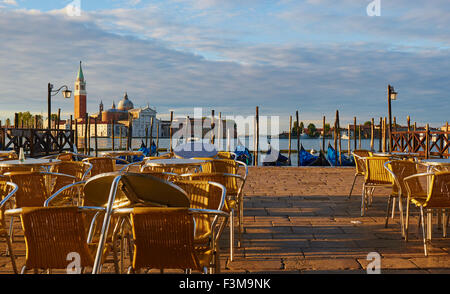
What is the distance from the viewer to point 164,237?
1.67 meters

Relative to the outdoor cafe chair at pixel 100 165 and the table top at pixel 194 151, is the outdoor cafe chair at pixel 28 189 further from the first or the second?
the table top at pixel 194 151

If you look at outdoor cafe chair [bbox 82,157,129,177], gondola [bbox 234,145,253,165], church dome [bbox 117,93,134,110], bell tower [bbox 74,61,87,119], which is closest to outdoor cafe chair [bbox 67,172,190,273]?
outdoor cafe chair [bbox 82,157,129,177]

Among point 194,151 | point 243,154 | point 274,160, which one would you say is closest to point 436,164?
point 194,151

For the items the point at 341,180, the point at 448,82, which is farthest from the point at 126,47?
the point at 448,82

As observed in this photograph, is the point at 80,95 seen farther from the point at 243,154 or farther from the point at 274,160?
the point at 243,154

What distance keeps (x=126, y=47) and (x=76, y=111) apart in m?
89.9

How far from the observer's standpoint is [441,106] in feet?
49.2

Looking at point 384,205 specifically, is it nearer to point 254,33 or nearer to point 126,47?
point 254,33

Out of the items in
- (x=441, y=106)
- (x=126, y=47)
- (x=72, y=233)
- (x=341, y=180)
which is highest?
(x=126, y=47)

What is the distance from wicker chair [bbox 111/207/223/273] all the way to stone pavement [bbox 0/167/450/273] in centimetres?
97

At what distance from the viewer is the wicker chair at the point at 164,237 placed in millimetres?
1636

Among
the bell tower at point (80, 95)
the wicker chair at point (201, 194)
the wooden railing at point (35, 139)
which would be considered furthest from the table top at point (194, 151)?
the bell tower at point (80, 95)

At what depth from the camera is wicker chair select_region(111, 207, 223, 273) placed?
164cm
